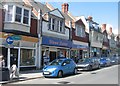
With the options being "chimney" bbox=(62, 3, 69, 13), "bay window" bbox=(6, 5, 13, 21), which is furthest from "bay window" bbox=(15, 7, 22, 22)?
"chimney" bbox=(62, 3, 69, 13)

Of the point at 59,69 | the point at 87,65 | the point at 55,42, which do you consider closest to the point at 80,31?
the point at 55,42

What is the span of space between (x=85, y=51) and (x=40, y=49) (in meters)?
15.8

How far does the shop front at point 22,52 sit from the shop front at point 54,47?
1.80 m

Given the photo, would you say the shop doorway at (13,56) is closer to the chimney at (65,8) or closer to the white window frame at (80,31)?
the white window frame at (80,31)

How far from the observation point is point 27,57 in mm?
25672

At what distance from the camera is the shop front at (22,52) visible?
22.5 metres

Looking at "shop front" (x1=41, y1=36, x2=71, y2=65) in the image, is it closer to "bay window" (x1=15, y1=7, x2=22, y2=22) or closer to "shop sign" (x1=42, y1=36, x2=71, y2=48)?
"shop sign" (x1=42, y1=36, x2=71, y2=48)

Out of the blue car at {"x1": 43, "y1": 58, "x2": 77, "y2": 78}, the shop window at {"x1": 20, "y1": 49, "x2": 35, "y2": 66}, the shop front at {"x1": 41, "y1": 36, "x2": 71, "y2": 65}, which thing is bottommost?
the blue car at {"x1": 43, "y1": 58, "x2": 77, "y2": 78}

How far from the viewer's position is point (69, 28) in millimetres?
34844

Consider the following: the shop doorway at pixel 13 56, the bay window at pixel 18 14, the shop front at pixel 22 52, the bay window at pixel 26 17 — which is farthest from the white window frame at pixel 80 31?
the shop doorway at pixel 13 56

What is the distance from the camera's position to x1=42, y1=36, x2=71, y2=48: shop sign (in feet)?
90.5

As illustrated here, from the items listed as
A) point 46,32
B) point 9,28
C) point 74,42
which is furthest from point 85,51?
point 9,28

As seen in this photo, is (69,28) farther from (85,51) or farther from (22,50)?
(22,50)

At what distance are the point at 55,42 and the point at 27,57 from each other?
524 cm
